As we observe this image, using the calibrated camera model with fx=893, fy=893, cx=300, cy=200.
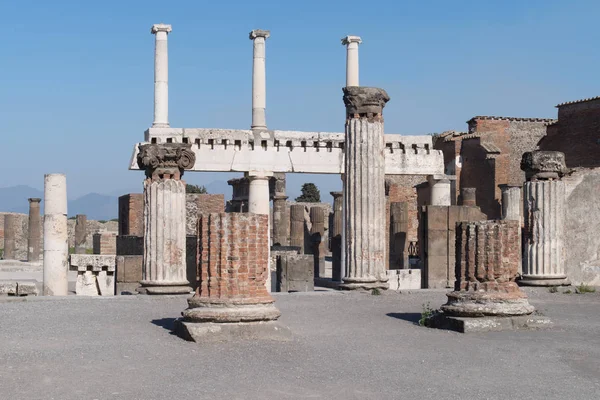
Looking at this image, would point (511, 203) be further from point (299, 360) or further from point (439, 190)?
point (299, 360)

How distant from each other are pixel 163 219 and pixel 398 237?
37.0 feet

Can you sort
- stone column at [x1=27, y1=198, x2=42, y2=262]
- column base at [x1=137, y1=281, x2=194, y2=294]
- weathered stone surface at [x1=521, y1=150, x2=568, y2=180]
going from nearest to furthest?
1. column base at [x1=137, y1=281, x2=194, y2=294]
2. weathered stone surface at [x1=521, y1=150, x2=568, y2=180]
3. stone column at [x1=27, y1=198, x2=42, y2=262]

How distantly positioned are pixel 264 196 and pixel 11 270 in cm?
1184

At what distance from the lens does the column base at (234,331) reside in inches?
347

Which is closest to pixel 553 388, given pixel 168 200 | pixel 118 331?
pixel 118 331

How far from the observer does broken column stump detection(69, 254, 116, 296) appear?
17812 mm

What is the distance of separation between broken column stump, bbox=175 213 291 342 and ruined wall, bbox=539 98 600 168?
76.7 ft

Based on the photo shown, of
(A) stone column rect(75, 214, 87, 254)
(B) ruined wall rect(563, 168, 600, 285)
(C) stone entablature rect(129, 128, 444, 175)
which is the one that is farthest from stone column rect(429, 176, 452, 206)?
(A) stone column rect(75, 214, 87, 254)

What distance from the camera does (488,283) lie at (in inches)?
408

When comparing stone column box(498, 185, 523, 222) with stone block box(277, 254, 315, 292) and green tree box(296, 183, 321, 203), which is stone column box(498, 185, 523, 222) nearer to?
stone block box(277, 254, 315, 292)

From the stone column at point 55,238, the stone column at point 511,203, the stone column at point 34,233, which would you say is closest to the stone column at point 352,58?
the stone column at point 511,203

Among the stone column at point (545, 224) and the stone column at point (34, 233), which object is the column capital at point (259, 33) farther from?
the stone column at point (34, 233)

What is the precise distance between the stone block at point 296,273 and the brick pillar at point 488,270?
26.7ft

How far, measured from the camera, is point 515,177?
37125mm
